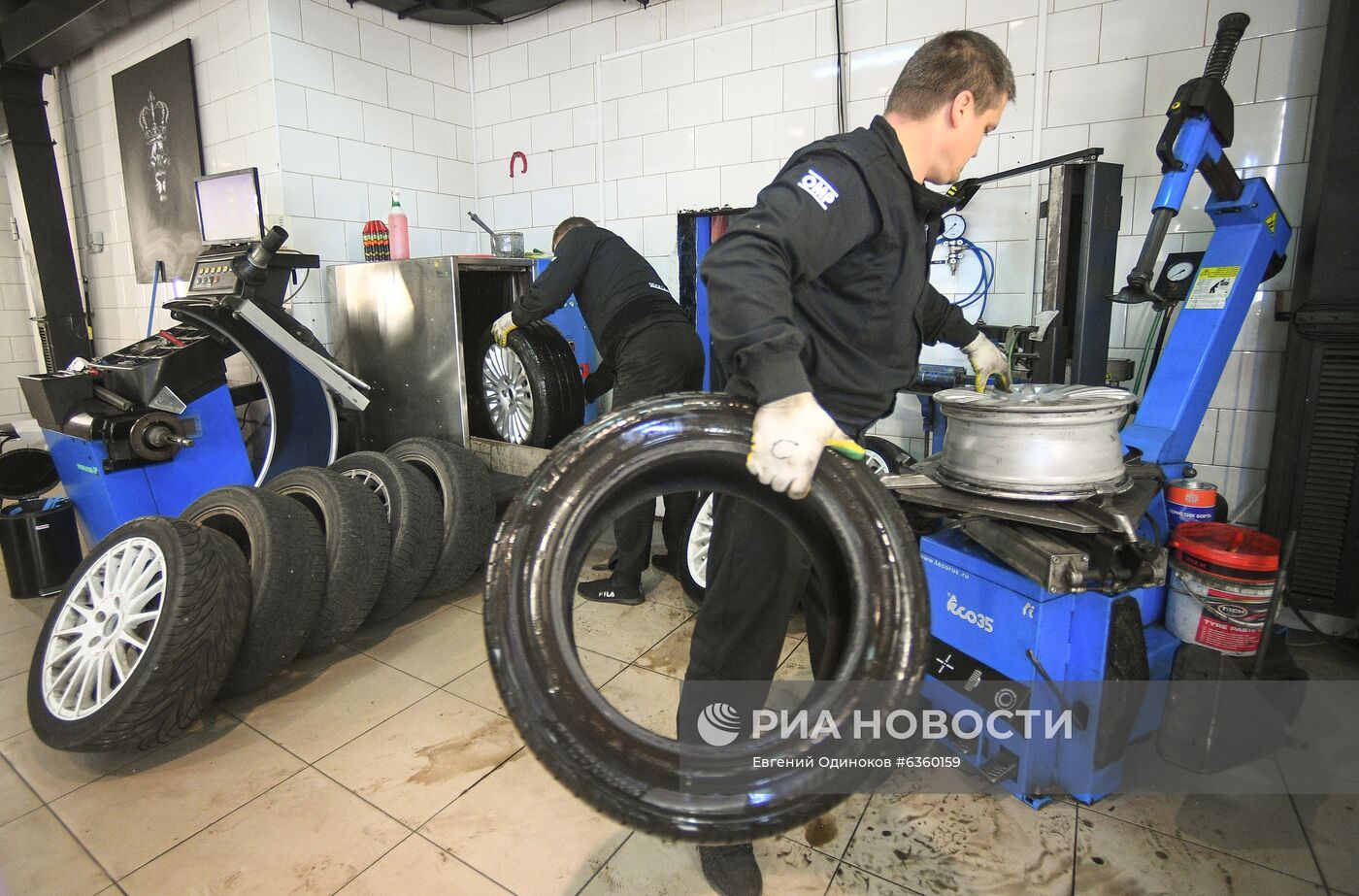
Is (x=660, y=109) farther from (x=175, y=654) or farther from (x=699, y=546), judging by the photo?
(x=175, y=654)

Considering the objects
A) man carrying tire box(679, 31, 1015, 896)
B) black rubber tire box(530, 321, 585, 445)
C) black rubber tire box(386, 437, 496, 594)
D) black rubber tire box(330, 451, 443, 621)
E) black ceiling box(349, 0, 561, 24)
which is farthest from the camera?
black ceiling box(349, 0, 561, 24)

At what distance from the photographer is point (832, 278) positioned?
A: 52.6 inches

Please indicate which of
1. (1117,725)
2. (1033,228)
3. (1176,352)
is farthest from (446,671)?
(1033,228)

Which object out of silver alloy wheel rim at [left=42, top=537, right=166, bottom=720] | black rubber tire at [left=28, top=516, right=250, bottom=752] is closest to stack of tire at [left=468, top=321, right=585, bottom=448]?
black rubber tire at [left=28, top=516, right=250, bottom=752]

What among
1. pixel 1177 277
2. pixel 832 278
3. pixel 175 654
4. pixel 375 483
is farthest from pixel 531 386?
pixel 1177 277

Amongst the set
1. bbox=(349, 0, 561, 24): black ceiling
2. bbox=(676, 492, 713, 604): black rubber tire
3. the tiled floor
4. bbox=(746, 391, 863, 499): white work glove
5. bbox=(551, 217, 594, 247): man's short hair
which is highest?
bbox=(349, 0, 561, 24): black ceiling

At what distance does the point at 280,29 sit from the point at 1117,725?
4613 mm

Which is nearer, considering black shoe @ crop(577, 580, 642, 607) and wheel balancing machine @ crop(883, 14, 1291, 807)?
wheel balancing machine @ crop(883, 14, 1291, 807)

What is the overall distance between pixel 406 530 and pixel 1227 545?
2437 millimetres

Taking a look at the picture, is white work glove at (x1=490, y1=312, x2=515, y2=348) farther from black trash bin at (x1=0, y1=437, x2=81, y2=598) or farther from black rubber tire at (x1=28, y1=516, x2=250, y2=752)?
black trash bin at (x1=0, y1=437, x2=81, y2=598)

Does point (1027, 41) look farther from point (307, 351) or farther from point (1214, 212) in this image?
point (307, 351)

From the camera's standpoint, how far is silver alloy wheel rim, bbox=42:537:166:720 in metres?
1.83

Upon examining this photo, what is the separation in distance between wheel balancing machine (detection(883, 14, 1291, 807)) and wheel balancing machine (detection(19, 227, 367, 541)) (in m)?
2.67

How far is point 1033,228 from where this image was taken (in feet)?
9.39
